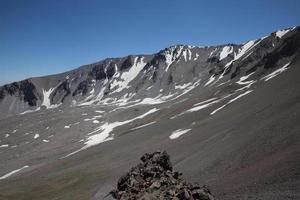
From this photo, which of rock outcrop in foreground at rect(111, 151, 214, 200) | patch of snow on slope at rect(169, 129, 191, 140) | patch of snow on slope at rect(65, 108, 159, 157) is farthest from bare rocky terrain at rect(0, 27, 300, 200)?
rock outcrop in foreground at rect(111, 151, 214, 200)

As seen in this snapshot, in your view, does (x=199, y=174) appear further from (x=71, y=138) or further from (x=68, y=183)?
(x=71, y=138)

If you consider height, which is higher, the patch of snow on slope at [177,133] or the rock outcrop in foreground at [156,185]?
the rock outcrop in foreground at [156,185]

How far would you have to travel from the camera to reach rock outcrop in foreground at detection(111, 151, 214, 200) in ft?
110

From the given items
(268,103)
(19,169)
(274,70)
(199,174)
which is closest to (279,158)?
(199,174)

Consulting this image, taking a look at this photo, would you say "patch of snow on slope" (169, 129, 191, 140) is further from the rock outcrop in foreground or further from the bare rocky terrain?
the rock outcrop in foreground

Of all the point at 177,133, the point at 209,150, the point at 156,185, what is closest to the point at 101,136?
the point at 177,133

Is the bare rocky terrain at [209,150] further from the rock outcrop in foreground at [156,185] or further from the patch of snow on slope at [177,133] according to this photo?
the rock outcrop in foreground at [156,185]

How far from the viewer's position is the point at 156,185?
3828cm

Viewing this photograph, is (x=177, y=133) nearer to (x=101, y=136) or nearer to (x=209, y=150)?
(x=209, y=150)

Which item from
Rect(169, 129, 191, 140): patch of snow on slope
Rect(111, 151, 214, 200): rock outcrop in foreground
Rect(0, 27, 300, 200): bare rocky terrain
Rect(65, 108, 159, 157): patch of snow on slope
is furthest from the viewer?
Rect(65, 108, 159, 157): patch of snow on slope

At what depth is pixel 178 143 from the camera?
76062mm

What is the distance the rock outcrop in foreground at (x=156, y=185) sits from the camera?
3347 centimetres

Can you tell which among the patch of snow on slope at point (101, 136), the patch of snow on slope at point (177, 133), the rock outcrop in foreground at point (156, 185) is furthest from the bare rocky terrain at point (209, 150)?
the rock outcrop in foreground at point (156, 185)

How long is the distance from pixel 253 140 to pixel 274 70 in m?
90.6
